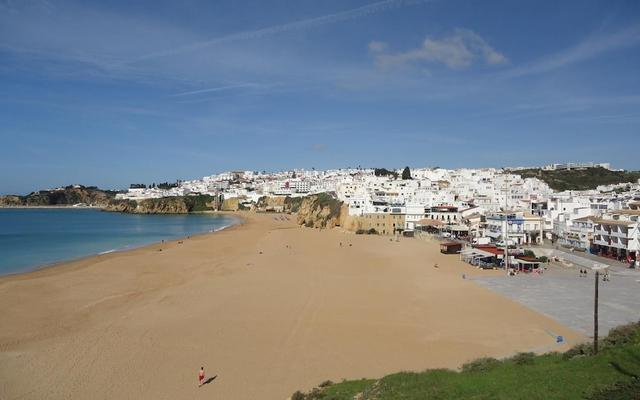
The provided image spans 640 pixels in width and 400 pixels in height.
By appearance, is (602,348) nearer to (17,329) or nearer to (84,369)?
(84,369)

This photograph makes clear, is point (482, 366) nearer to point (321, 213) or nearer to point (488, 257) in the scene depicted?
point (488, 257)

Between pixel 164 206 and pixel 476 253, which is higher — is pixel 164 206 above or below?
above

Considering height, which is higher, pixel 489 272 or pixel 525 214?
pixel 525 214

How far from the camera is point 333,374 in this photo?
12.1 m

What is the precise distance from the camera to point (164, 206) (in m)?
116

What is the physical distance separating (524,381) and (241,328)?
9836 mm

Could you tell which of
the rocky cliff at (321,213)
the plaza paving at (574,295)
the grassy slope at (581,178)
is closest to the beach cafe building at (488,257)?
→ the plaza paving at (574,295)

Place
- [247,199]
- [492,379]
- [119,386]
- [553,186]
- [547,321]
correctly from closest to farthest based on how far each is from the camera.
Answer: [492,379]
[119,386]
[547,321]
[553,186]
[247,199]

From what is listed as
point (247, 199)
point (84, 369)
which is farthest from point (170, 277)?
point (247, 199)

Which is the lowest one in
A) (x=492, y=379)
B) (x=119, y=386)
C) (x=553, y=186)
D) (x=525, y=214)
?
(x=119, y=386)

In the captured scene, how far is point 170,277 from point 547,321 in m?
19.0

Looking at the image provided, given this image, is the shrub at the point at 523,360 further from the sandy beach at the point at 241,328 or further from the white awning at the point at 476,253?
the white awning at the point at 476,253

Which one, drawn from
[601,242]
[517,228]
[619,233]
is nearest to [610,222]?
[619,233]

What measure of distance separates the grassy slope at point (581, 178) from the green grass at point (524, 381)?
8169 centimetres
